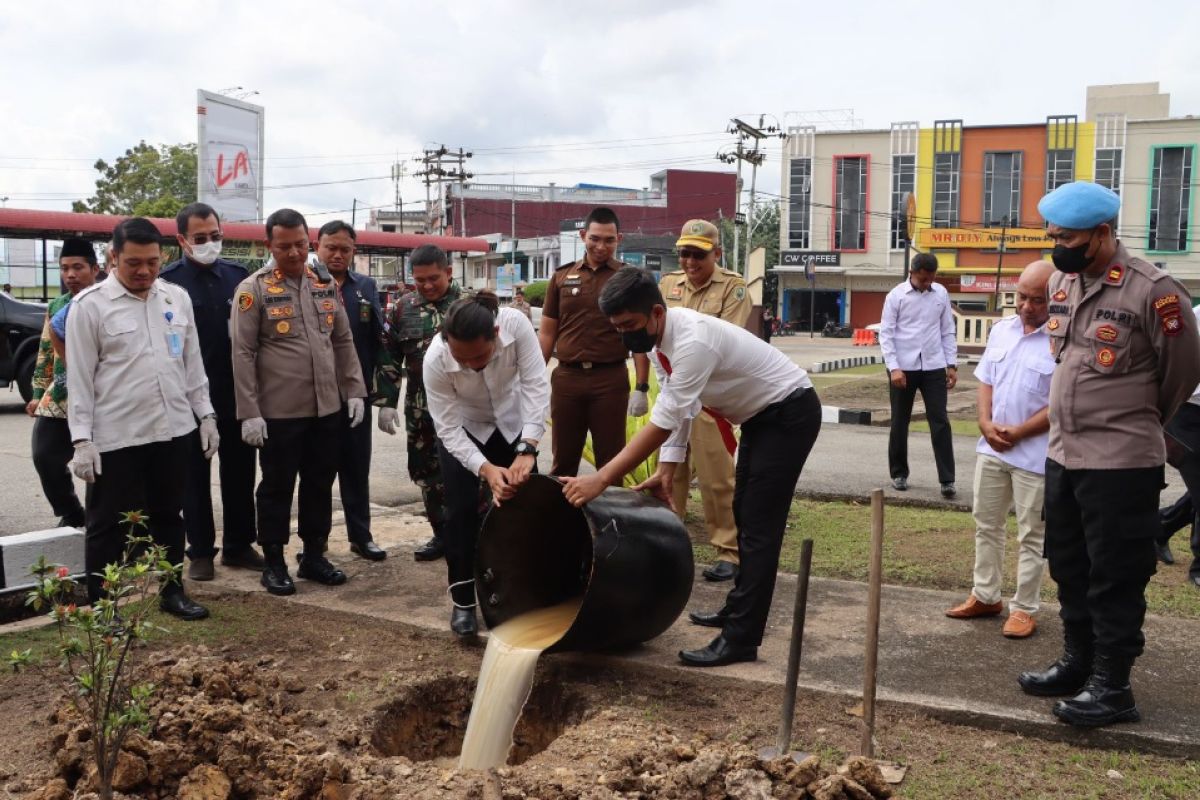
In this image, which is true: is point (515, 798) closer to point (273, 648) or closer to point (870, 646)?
point (870, 646)

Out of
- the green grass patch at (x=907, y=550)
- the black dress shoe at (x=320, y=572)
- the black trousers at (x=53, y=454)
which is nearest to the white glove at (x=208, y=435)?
the black dress shoe at (x=320, y=572)

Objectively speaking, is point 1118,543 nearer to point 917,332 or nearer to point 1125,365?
point 1125,365

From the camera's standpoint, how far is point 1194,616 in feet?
15.4

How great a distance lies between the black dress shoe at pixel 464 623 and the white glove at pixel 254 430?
4.29ft

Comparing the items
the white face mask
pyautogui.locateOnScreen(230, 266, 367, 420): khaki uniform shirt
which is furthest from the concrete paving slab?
the white face mask

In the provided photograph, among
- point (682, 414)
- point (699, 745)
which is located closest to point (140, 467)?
point (682, 414)

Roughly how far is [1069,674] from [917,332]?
3.97m

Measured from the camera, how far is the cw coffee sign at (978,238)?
146 ft

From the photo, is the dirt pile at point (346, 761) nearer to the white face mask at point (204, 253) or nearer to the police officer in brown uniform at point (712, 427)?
the police officer in brown uniform at point (712, 427)

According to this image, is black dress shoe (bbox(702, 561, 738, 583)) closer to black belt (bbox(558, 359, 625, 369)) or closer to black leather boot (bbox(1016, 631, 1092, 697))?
black belt (bbox(558, 359, 625, 369))

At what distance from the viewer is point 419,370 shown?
227 inches

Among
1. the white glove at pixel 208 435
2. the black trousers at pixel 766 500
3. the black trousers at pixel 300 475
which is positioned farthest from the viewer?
the black trousers at pixel 300 475

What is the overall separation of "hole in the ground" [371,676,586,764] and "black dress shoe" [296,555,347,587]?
1414 mm

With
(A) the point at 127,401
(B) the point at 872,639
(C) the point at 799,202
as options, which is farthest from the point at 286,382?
(C) the point at 799,202
